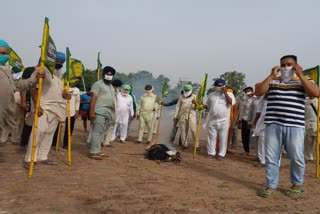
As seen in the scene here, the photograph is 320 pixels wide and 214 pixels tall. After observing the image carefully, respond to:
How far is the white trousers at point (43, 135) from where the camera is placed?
539 cm

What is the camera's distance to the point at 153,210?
3.60 meters

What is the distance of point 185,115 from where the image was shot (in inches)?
379

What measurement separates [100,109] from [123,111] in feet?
11.6

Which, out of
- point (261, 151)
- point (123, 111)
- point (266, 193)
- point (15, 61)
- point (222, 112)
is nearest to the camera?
point (266, 193)

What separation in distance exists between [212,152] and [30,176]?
458 centimetres

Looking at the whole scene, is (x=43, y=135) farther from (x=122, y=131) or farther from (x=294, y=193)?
(x=122, y=131)

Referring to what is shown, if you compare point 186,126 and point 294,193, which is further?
point 186,126

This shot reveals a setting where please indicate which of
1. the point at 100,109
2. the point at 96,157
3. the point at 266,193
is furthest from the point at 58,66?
the point at 266,193

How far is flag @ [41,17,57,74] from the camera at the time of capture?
5008mm

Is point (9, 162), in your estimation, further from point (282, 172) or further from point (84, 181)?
point (282, 172)

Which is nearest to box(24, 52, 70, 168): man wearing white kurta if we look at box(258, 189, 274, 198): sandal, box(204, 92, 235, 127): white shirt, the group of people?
the group of people

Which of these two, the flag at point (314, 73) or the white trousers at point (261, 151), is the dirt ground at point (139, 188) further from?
the flag at point (314, 73)

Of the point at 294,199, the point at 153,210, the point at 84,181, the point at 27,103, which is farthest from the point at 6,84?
the point at 294,199

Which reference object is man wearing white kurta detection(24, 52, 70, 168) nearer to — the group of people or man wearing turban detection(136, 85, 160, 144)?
the group of people
